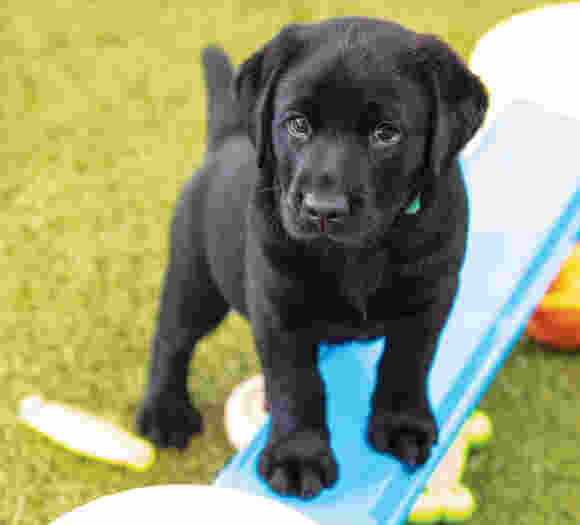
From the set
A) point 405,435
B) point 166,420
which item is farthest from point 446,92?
point 166,420

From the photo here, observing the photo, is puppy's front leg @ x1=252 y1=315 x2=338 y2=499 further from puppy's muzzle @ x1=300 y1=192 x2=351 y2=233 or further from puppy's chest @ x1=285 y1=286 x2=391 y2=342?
puppy's muzzle @ x1=300 y1=192 x2=351 y2=233

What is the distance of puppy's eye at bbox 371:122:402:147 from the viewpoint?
5.09ft

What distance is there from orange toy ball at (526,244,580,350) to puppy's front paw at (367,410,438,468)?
1047 millimetres

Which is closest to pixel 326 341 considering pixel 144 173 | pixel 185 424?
pixel 185 424

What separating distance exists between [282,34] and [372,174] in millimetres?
322

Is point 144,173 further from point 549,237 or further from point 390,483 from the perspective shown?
point 390,483

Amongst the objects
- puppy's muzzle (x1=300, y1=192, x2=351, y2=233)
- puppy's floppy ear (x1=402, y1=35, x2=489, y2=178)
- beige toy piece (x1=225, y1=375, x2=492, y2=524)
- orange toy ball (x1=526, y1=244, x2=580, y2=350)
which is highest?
puppy's floppy ear (x1=402, y1=35, x2=489, y2=178)

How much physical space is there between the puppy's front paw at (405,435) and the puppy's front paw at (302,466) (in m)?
0.14

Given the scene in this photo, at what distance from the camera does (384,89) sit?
1.52 metres

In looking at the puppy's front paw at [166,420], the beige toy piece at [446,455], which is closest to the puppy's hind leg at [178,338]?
the puppy's front paw at [166,420]

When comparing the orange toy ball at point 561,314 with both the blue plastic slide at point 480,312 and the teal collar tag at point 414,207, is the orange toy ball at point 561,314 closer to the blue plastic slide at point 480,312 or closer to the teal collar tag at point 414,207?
the blue plastic slide at point 480,312

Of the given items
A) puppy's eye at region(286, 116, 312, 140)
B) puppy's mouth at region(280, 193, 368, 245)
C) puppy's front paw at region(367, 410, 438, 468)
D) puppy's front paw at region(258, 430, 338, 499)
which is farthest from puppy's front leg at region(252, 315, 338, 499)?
puppy's eye at region(286, 116, 312, 140)

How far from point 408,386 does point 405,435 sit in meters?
0.14

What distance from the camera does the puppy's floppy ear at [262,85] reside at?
5.31 feet
